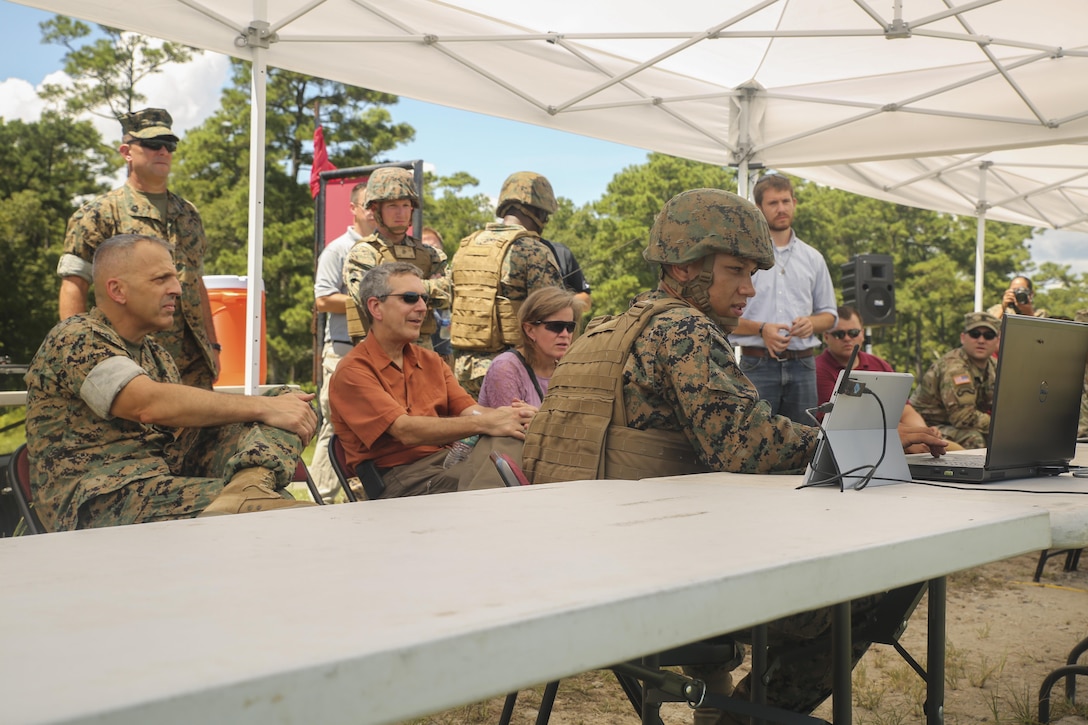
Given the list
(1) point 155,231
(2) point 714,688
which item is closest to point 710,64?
(1) point 155,231

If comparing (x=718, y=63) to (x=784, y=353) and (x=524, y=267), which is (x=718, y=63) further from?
(x=524, y=267)

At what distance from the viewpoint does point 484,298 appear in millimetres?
4957

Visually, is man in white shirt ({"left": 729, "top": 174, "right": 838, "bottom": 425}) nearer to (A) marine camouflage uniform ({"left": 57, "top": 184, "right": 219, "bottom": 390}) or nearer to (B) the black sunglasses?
(A) marine camouflage uniform ({"left": 57, "top": 184, "right": 219, "bottom": 390})

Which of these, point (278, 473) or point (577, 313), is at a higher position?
point (577, 313)

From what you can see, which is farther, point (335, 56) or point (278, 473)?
point (335, 56)

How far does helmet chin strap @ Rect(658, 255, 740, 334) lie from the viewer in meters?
2.67

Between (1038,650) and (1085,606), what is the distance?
95cm

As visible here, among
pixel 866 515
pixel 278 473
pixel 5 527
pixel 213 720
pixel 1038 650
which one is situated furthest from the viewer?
pixel 1038 650

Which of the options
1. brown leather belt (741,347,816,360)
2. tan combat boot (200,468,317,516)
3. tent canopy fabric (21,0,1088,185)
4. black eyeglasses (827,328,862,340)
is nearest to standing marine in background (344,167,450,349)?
tent canopy fabric (21,0,1088,185)

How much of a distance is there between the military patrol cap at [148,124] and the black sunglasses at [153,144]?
19mm

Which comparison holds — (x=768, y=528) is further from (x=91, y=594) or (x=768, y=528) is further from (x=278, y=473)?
(x=278, y=473)

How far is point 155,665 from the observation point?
0.75 m

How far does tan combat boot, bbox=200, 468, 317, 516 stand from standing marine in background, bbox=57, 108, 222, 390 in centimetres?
165

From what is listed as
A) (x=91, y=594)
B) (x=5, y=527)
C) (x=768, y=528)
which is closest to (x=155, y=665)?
(x=91, y=594)
